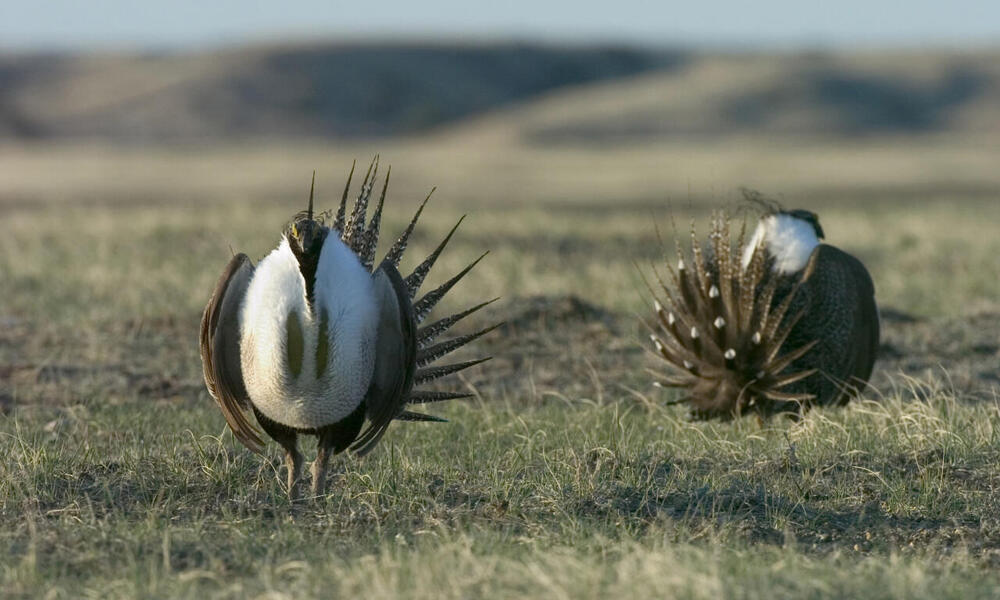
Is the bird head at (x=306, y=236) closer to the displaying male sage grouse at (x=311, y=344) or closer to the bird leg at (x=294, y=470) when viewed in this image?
the displaying male sage grouse at (x=311, y=344)

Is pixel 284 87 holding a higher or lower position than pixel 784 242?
higher

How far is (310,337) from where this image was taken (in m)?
3.33

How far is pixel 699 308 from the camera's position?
4812 millimetres

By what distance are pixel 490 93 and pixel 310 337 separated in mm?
57754

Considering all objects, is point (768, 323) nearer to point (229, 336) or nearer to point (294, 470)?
point (294, 470)

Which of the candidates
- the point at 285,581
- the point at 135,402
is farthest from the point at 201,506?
the point at 135,402

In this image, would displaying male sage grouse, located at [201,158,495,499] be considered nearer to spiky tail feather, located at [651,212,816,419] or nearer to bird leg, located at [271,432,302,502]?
bird leg, located at [271,432,302,502]

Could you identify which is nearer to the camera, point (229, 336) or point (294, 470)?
point (229, 336)

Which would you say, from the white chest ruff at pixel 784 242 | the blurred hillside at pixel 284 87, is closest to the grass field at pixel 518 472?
the white chest ruff at pixel 784 242

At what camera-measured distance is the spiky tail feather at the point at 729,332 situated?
4.73 meters

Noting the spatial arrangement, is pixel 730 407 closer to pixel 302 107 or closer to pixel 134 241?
pixel 134 241

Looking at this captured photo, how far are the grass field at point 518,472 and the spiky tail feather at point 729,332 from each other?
0.41ft

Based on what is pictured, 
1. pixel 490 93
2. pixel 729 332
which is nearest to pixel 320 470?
pixel 729 332

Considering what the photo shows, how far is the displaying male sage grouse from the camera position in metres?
3.33
